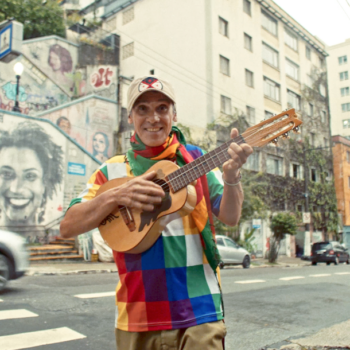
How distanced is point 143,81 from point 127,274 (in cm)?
96

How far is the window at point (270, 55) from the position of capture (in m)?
32.5

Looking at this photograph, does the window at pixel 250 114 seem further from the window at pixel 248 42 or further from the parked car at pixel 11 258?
the parked car at pixel 11 258

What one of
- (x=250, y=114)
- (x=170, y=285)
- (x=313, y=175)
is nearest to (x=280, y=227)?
(x=250, y=114)

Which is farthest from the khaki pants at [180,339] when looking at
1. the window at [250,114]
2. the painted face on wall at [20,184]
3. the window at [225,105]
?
the window at [250,114]

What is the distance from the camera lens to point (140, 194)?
1.84m

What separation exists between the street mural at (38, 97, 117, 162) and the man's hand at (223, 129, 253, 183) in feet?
69.4

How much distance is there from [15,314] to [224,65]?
25.0 m

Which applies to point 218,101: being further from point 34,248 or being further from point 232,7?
point 34,248

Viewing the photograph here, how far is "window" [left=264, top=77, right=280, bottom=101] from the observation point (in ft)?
106

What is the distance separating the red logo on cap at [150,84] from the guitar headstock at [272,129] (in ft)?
1.64

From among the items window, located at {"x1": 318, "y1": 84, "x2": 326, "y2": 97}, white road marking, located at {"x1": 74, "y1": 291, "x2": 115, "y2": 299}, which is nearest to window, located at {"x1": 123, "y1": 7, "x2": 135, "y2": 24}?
window, located at {"x1": 318, "y1": 84, "x2": 326, "y2": 97}

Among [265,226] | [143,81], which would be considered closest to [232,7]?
[265,226]

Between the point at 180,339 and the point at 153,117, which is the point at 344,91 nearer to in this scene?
the point at 153,117

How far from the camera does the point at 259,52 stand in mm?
31562
